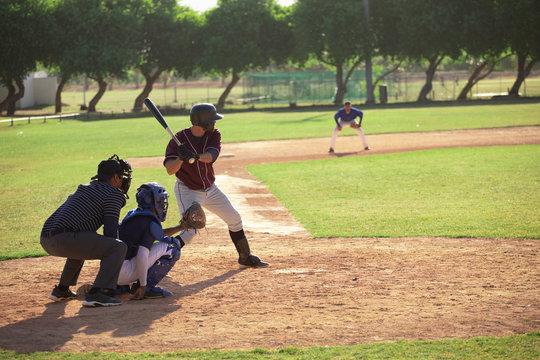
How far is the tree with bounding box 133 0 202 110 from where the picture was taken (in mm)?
62188

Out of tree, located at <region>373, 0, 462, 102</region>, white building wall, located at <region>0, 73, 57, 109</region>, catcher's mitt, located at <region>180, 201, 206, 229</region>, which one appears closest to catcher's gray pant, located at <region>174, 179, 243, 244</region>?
catcher's mitt, located at <region>180, 201, 206, 229</region>

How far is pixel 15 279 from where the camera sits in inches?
325

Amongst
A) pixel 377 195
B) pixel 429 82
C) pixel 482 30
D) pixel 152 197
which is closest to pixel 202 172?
pixel 152 197

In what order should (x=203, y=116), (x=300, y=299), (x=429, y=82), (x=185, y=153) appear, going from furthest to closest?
1. (x=429, y=82)
2. (x=203, y=116)
3. (x=185, y=153)
4. (x=300, y=299)

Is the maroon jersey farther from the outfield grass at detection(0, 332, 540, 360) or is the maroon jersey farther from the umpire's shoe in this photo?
the outfield grass at detection(0, 332, 540, 360)

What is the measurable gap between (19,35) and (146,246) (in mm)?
54182

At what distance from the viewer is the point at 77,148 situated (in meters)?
28.0

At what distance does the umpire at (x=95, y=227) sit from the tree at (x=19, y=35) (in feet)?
172

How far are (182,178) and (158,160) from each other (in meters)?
14.6

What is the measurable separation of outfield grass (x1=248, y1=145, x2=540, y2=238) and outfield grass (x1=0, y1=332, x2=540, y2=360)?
15.6ft

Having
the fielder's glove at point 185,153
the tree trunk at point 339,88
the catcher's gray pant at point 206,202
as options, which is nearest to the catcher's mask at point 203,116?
the fielder's glove at point 185,153

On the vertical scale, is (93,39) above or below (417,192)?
above

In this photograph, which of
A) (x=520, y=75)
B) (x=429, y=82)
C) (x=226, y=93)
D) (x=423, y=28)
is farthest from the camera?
(x=226, y=93)

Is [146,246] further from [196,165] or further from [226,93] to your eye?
[226,93]
